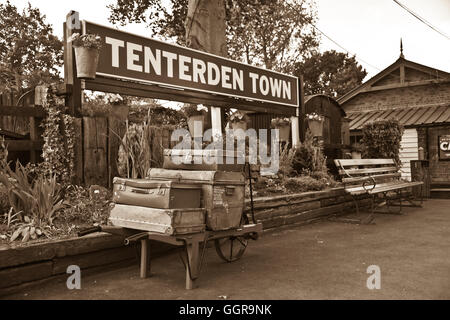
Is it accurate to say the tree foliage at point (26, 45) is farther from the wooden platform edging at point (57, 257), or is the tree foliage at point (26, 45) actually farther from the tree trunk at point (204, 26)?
the wooden platform edging at point (57, 257)

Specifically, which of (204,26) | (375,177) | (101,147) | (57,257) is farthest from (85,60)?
(375,177)

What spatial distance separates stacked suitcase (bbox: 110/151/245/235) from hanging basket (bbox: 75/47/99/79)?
7.88 ft

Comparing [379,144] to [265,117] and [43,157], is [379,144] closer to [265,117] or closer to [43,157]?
[265,117]

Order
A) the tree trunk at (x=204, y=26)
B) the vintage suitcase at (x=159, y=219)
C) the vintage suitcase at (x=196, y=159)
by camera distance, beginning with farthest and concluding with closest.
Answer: the tree trunk at (x=204, y=26), the vintage suitcase at (x=196, y=159), the vintage suitcase at (x=159, y=219)

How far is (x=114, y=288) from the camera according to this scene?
4.00m

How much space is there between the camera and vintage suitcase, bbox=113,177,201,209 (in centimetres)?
383

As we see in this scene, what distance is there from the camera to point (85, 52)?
587 centimetres

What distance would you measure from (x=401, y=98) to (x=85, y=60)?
653 inches

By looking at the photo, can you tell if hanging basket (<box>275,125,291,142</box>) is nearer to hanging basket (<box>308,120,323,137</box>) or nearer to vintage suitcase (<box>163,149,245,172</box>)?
hanging basket (<box>308,120,323,137</box>)

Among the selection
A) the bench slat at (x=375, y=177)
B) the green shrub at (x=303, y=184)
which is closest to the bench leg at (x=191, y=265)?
the green shrub at (x=303, y=184)

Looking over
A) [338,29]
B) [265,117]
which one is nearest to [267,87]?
[265,117]

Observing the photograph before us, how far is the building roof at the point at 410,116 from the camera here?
1627 centimetres

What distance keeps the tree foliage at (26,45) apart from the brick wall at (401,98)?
2697 centimetres
